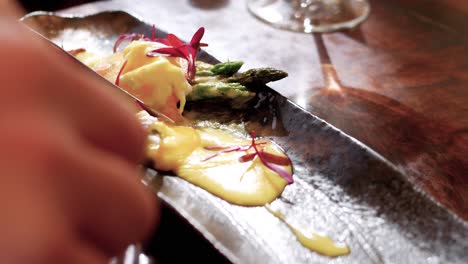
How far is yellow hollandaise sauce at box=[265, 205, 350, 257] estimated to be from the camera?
105 centimetres

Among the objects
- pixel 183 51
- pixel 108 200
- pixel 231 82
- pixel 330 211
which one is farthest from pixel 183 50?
pixel 108 200

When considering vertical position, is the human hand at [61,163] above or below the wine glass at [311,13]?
above

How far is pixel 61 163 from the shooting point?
500 millimetres

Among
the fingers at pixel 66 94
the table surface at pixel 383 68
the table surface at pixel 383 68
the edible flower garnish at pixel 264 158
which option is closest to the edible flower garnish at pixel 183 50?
the table surface at pixel 383 68

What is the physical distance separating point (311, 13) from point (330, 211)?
55.9 inches

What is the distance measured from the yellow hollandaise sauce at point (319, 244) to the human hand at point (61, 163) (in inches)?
21.4

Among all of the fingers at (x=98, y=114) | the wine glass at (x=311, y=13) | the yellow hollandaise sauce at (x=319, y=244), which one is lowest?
the yellow hollandaise sauce at (x=319, y=244)

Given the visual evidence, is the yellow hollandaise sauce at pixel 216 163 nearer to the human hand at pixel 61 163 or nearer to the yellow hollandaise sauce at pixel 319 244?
the yellow hollandaise sauce at pixel 319 244

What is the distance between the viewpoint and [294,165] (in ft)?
4.22

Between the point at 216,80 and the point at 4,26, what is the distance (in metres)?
1.09

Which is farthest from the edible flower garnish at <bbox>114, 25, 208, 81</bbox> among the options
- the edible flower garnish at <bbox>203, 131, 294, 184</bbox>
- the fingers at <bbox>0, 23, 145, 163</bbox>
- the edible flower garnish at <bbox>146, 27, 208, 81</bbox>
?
the fingers at <bbox>0, 23, 145, 163</bbox>

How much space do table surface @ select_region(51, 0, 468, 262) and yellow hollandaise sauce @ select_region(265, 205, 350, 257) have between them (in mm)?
357

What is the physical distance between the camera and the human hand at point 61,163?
46 centimetres

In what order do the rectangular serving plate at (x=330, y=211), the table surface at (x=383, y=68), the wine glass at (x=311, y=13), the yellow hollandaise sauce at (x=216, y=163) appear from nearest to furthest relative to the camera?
the rectangular serving plate at (x=330, y=211), the yellow hollandaise sauce at (x=216, y=163), the table surface at (x=383, y=68), the wine glass at (x=311, y=13)
